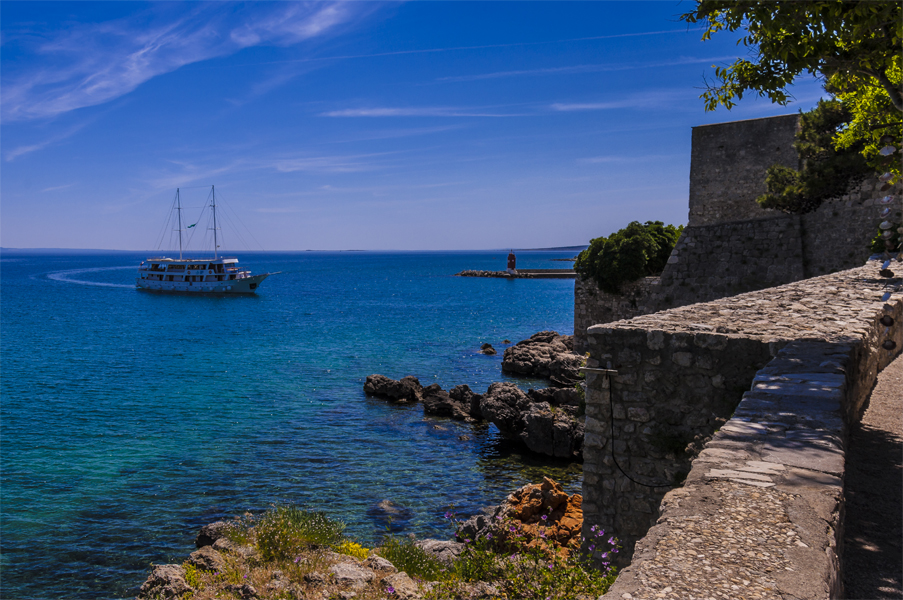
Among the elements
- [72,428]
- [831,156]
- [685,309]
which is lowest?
[72,428]

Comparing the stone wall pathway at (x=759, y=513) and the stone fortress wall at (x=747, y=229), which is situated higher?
the stone fortress wall at (x=747, y=229)

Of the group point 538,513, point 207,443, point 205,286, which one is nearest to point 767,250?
point 538,513

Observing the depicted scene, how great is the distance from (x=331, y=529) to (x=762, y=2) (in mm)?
10984

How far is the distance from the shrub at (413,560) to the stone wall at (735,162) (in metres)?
16.7

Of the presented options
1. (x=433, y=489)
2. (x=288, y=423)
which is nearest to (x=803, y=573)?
(x=433, y=489)

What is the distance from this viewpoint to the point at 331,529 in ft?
36.6

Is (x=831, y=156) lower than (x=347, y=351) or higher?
higher

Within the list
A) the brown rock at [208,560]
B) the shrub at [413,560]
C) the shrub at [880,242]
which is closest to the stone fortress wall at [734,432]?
the shrub at [880,242]

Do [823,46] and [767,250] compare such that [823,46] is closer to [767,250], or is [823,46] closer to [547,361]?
[767,250]

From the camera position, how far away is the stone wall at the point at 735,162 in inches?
810

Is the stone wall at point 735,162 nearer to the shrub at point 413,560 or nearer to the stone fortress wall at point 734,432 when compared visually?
the stone fortress wall at point 734,432

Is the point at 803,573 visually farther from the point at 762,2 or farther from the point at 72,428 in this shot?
the point at 72,428

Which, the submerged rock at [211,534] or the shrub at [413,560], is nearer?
the shrub at [413,560]

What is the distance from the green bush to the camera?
386 inches
